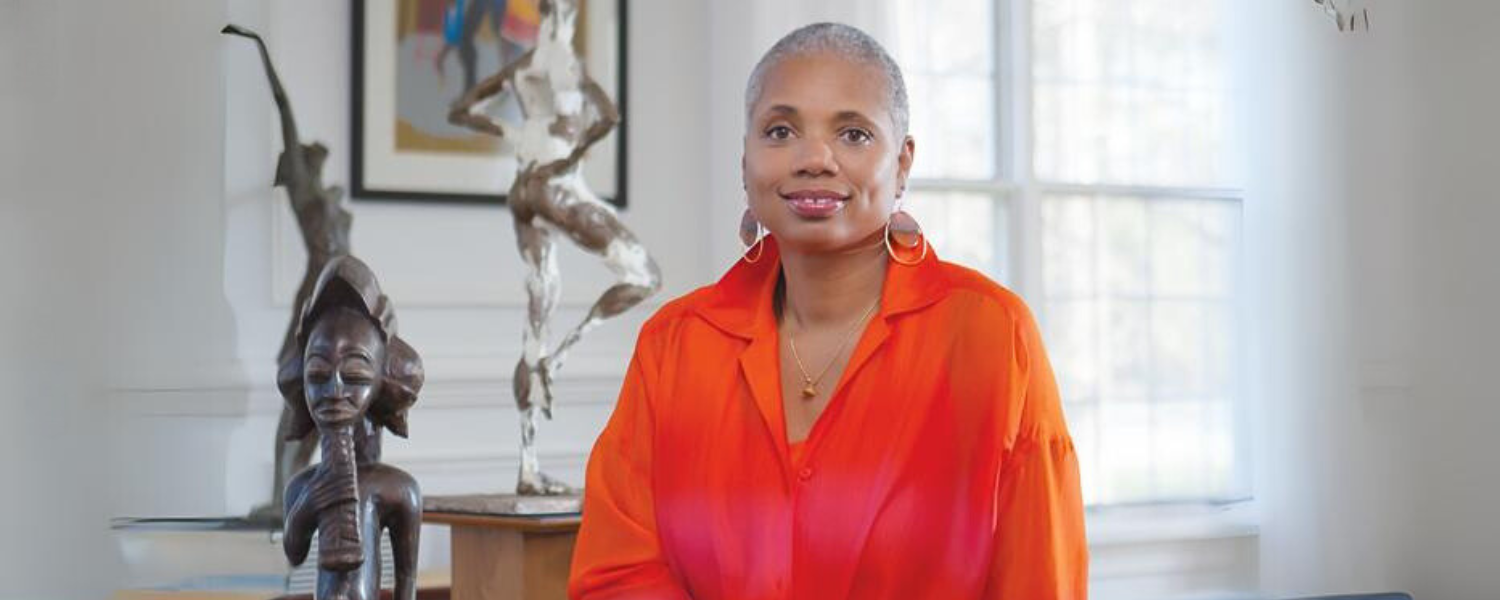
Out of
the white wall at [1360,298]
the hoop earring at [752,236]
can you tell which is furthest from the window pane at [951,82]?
the hoop earring at [752,236]

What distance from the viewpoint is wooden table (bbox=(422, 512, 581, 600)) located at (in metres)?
2.64

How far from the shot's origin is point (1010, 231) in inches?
196

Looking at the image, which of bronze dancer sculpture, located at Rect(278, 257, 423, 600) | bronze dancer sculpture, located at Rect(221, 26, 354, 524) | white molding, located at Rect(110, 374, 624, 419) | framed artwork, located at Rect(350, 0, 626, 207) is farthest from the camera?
framed artwork, located at Rect(350, 0, 626, 207)

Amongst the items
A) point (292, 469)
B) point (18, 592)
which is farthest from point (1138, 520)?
point (18, 592)

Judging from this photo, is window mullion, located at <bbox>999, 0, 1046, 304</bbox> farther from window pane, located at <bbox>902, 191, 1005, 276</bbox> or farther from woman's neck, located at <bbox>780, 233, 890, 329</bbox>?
woman's neck, located at <bbox>780, 233, 890, 329</bbox>

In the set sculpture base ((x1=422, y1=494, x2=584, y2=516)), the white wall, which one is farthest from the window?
sculpture base ((x1=422, y1=494, x2=584, y2=516))

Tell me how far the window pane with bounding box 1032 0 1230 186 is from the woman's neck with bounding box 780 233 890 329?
365 centimetres

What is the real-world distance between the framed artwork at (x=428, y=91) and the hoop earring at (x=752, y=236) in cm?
256

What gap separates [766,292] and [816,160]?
6.8 inches

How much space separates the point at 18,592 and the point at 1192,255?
3.43m

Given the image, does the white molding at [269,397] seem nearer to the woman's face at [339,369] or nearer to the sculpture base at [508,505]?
the sculpture base at [508,505]

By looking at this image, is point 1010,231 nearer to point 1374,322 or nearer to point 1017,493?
point 1374,322

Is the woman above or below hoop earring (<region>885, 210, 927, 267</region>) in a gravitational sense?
below

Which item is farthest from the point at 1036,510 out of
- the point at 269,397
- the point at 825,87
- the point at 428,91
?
the point at 428,91
